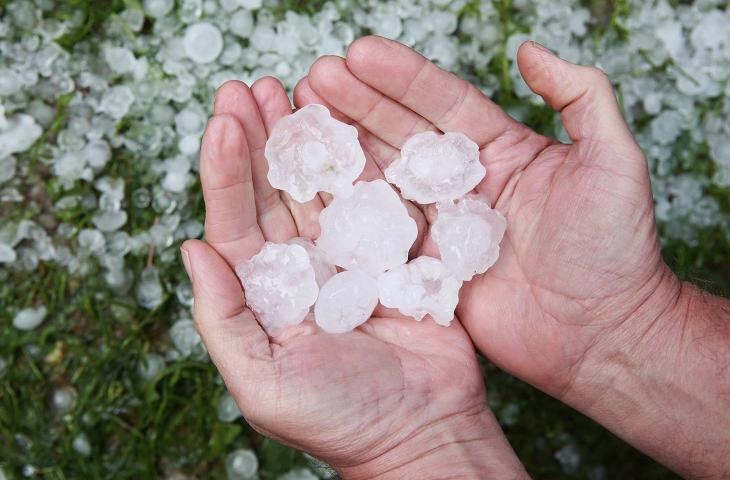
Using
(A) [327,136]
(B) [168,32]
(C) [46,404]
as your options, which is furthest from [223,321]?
(B) [168,32]

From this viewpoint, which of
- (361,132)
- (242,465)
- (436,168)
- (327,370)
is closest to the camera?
(327,370)

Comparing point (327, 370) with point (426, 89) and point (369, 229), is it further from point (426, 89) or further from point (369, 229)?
point (426, 89)

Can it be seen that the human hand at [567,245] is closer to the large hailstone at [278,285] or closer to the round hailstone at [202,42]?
the large hailstone at [278,285]

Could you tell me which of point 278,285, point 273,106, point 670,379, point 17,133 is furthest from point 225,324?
point 17,133

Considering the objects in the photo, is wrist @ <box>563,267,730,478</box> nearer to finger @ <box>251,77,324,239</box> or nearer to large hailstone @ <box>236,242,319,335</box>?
large hailstone @ <box>236,242,319,335</box>

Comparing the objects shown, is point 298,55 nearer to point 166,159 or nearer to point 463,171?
point 166,159

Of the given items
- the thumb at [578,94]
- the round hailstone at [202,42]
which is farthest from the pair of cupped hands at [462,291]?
the round hailstone at [202,42]

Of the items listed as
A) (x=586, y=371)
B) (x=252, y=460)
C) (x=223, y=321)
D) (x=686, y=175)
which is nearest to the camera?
(x=223, y=321)
